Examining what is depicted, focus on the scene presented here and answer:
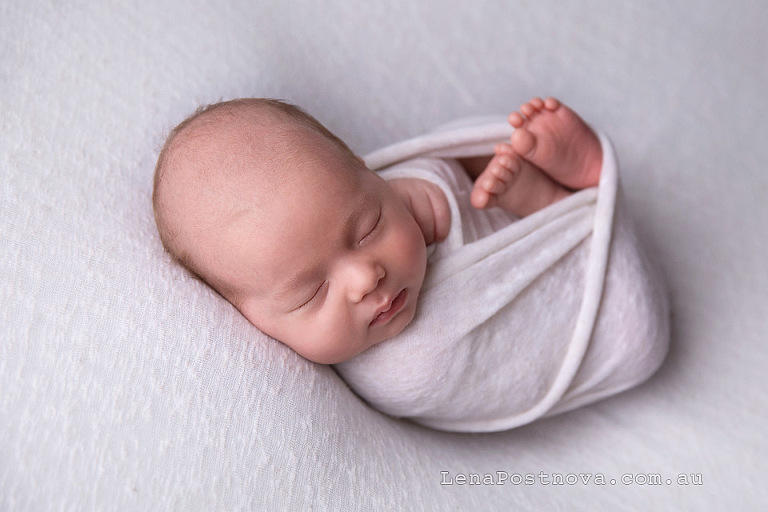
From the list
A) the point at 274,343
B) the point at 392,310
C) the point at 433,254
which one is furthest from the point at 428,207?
the point at 274,343

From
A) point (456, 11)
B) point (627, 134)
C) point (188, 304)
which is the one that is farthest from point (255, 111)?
point (627, 134)

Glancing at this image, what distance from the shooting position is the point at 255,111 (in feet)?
3.02

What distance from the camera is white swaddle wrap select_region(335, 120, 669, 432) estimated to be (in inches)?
40.7

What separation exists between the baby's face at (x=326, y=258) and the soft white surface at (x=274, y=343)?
0.05 m

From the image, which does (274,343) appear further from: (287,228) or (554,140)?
(554,140)

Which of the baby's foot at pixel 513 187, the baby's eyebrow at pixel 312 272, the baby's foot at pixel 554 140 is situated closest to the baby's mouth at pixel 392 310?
the baby's eyebrow at pixel 312 272

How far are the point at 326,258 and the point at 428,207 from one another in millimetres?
259

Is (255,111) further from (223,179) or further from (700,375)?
(700,375)

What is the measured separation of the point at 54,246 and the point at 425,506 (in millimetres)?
585

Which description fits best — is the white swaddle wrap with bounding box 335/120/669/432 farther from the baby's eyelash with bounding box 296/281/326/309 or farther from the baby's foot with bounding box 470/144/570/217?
the baby's eyelash with bounding box 296/281/326/309

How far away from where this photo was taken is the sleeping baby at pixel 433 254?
86 centimetres

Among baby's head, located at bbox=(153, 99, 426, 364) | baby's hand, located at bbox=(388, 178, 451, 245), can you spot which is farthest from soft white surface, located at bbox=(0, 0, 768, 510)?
baby's hand, located at bbox=(388, 178, 451, 245)

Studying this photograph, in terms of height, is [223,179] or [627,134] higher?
[223,179]

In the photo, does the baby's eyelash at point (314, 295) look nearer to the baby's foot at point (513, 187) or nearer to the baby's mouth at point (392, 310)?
the baby's mouth at point (392, 310)
